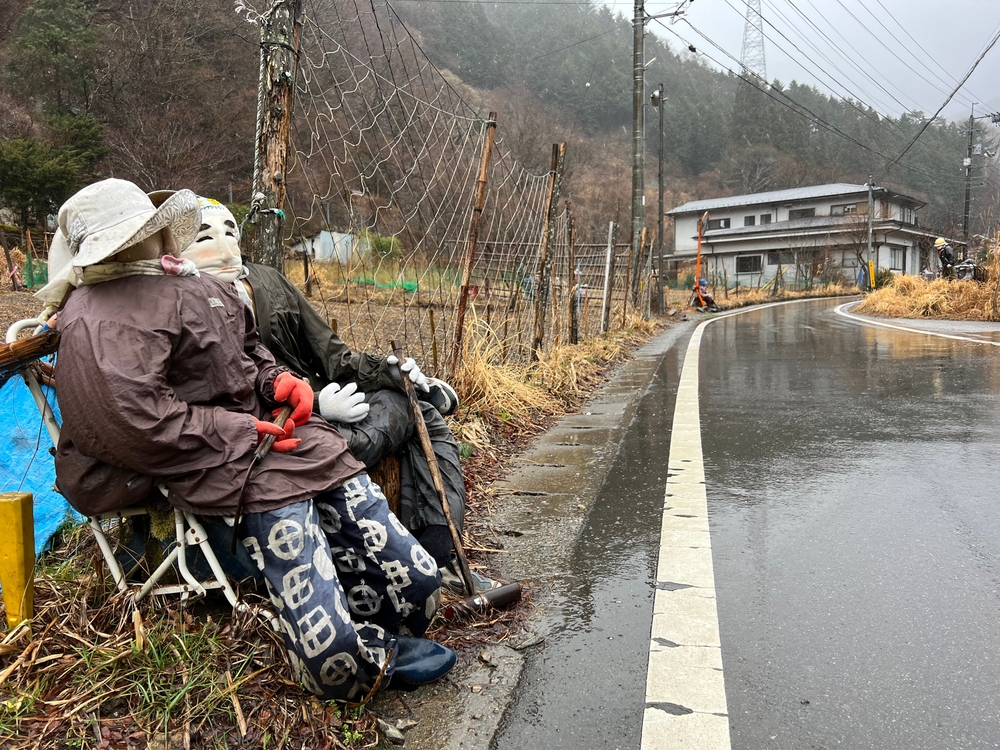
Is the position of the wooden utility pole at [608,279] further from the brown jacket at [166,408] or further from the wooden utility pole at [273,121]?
the brown jacket at [166,408]

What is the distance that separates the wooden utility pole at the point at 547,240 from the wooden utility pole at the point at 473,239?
7.18 ft

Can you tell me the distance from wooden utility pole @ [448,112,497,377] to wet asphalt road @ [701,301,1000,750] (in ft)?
6.93

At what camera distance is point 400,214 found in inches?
208

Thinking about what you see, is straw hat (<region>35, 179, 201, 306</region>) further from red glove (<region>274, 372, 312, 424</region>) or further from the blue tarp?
the blue tarp

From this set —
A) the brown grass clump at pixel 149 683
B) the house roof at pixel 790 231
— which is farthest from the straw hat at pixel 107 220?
the house roof at pixel 790 231

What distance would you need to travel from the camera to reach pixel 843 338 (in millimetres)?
13148

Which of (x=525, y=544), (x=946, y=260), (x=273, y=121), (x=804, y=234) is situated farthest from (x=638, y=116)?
(x=804, y=234)

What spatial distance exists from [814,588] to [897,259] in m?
57.1

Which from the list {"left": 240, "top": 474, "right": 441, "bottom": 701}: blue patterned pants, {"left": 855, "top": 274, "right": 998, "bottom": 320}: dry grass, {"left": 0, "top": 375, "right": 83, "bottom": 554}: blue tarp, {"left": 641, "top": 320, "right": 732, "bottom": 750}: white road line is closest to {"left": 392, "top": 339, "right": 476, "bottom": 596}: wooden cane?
{"left": 240, "top": 474, "right": 441, "bottom": 701}: blue patterned pants

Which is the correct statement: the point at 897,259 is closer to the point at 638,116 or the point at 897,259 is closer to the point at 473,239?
the point at 638,116

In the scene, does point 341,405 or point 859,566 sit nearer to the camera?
point 341,405

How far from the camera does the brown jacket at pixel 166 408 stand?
2012 mm

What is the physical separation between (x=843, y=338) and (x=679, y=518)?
1063 centimetres

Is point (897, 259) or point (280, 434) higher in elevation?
point (897, 259)
